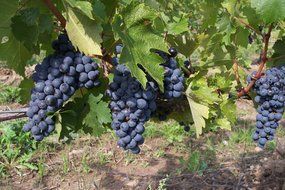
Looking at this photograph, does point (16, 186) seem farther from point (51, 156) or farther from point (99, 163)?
point (99, 163)

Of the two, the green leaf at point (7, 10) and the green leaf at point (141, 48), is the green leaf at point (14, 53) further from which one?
the green leaf at point (141, 48)

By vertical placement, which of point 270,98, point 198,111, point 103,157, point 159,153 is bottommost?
point 159,153

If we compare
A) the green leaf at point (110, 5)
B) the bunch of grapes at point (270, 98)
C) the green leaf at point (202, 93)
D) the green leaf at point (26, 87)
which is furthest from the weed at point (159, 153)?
the green leaf at point (110, 5)

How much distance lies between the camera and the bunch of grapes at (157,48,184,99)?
170 cm

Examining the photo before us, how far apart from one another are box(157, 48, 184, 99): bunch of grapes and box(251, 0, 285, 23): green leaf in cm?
49

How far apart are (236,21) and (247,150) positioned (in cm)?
355

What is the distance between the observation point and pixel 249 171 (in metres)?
5.15

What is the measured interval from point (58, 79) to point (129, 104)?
275 mm

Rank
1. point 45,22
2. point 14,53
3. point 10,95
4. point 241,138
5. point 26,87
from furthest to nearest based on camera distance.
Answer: point 10,95 < point 241,138 < point 26,87 < point 14,53 < point 45,22

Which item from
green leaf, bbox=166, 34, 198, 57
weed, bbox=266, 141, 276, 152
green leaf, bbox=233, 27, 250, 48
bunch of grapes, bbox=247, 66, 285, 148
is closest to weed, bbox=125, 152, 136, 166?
weed, bbox=266, 141, 276, 152

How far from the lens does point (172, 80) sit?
5.58ft

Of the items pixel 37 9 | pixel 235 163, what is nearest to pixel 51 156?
pixel 235 163

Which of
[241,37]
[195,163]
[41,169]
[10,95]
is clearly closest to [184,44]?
[241,37]

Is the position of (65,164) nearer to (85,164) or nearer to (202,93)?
(85,164)
